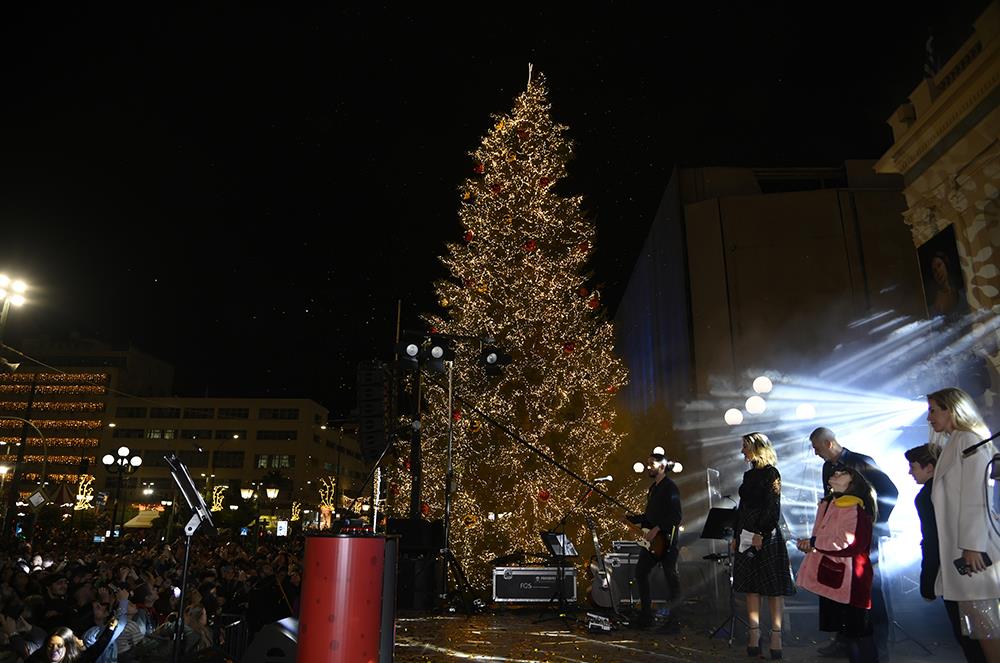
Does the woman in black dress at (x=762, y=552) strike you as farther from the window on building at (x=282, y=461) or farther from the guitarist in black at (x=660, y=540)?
the window on building at (x=282, y=461)

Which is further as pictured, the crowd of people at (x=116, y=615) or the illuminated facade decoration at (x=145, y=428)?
the illuminated facade decoration at (x=145, y=428)

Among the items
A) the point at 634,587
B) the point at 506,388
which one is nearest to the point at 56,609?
the point at 634,587

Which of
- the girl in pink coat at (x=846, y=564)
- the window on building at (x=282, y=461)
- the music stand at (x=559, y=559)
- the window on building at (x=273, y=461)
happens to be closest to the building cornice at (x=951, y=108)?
the girl in pink coat at (x=846, y=564)

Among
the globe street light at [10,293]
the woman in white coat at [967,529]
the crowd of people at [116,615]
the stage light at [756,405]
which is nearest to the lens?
the woman in white coat at [967,529]

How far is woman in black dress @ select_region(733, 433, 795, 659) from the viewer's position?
6.14 meters

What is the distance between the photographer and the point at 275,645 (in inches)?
163

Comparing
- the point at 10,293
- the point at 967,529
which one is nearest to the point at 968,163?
the point at 967,529

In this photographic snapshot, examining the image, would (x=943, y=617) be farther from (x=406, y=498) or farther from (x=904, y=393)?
(x=904, y=393)

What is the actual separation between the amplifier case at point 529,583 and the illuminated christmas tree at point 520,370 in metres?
3.92

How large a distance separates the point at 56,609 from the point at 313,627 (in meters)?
6.60

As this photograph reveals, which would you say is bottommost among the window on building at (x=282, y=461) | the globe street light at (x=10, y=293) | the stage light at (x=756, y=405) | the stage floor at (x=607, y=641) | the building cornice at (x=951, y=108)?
the stage floor at (x=607, y=641)

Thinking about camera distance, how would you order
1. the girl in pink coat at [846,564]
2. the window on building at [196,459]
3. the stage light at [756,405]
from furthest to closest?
the window on building at [196,459]
the stage light at [756,405]
the girl in pink coat at [846,564]

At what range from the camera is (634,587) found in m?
10.7

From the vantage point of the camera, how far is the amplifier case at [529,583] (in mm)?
10320
